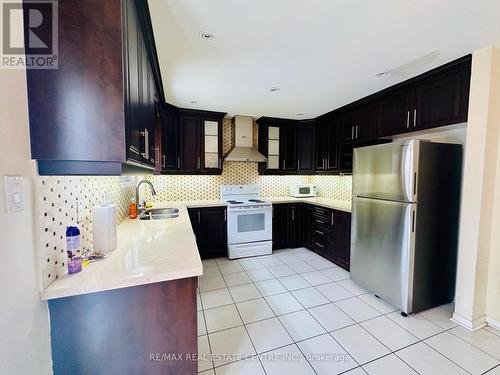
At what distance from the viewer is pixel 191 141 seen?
3.55m

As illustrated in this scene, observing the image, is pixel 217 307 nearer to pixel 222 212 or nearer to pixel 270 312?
pixel 270 312

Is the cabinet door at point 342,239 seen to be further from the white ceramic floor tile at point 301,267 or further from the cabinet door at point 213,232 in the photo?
the cabinet door at point 213,232

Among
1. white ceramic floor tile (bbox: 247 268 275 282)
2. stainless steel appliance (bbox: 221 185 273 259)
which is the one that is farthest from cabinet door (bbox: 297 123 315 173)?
Answer: white ceramic floor tile (bbox: 247 268 275 282)

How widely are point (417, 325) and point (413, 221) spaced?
3.02 feet

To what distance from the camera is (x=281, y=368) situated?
5.07ft

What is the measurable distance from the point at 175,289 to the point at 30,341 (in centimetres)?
54

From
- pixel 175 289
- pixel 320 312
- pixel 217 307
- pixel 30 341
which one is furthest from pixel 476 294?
pixel 30 341

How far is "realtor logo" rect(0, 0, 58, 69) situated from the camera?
821mm

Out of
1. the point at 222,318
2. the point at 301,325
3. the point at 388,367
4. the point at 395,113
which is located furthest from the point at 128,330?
the point at 395,113

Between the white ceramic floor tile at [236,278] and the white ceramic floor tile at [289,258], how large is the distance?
765 mm

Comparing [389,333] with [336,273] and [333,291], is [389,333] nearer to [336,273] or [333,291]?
[333,291]

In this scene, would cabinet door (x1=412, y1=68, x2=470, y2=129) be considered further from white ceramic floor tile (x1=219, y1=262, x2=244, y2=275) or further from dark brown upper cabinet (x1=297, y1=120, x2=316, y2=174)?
white ceramic floor tile (x1=219, y1=262, x2=244, y2=275)

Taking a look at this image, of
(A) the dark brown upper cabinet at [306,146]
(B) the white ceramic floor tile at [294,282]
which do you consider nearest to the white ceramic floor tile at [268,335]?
(B) the white ceramic floor tile at [294,282]

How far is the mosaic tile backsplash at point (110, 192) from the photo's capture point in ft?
3.15
